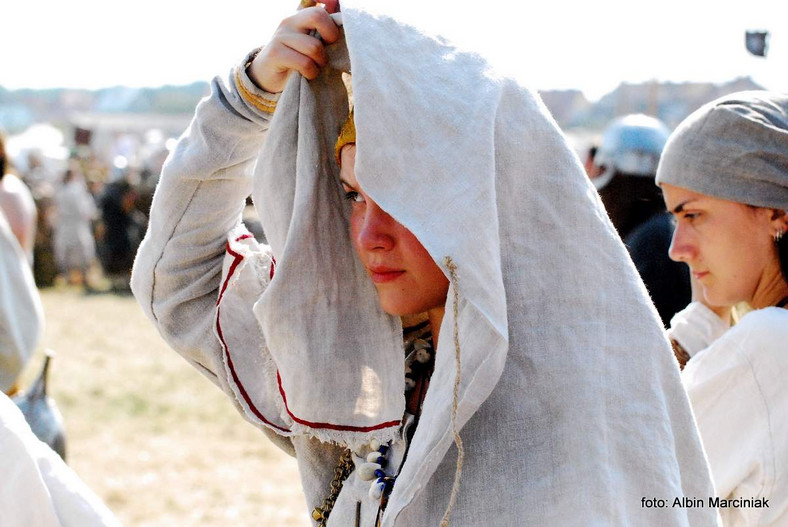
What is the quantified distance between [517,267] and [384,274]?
0.26 m

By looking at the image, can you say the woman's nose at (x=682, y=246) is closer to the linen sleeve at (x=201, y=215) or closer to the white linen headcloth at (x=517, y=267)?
the white linen headcloth at (x=517, y=267)

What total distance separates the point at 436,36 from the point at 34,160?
18.1 m

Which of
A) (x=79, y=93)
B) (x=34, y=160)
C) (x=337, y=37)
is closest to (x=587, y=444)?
(x=337, y=37)

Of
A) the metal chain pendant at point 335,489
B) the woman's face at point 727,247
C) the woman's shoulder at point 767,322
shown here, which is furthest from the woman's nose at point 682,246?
the metal chain pendant at point 335,489

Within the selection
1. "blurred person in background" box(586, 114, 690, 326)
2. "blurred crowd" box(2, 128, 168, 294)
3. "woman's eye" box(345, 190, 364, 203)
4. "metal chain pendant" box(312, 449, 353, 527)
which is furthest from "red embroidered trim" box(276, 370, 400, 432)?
"blurred crowd" box(2, 128, 168, 294)

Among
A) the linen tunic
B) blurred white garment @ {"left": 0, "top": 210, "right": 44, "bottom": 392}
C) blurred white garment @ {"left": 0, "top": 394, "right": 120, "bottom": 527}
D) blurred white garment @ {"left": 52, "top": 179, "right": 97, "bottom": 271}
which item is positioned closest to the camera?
blurred white garment @ {"left": 0, "top": 394, "right": 120, "bottom": 527}

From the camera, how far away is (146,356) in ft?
33.0

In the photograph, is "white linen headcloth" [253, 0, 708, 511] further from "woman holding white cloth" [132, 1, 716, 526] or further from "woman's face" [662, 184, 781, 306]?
"woman's face" [662, 184, 781, 306]

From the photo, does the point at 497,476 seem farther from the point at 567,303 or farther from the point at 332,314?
the point at 332,314

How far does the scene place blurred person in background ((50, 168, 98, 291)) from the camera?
599 inches

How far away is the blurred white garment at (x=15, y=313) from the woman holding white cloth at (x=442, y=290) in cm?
239

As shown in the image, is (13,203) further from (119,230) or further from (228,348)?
(119,230)

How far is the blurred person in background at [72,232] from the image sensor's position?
50.0 ft

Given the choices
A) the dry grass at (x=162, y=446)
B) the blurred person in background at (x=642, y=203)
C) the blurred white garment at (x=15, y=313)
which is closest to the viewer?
the blurred person in background at (x=642, y=203)
